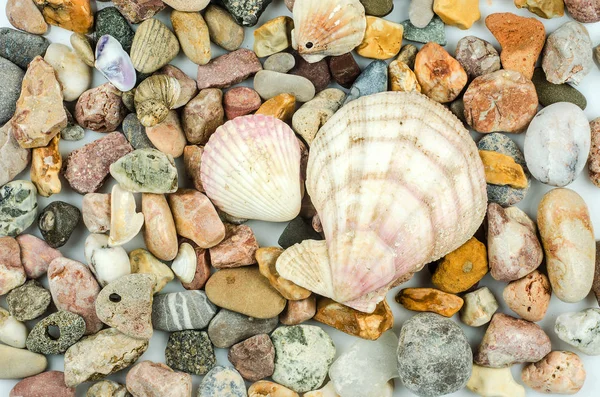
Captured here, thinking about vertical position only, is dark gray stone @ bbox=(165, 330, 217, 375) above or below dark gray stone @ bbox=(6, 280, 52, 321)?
below

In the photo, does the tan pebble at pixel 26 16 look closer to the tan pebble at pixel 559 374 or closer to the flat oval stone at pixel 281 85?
the flat oval stone at pixel 281 85

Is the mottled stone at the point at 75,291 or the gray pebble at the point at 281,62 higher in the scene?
the gray pebble at the point at 281,62

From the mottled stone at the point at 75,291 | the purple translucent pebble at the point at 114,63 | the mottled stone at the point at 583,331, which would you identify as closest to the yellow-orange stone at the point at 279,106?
the purple translucent pebble at the point at 114,63

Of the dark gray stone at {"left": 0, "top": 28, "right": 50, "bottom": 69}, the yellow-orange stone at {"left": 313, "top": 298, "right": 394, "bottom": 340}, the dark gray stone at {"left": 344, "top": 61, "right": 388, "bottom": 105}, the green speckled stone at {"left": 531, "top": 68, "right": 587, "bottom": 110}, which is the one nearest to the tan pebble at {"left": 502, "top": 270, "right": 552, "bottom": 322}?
the yellow-orange stone at {"left": 313, "top": 298, "right": 394, "bottom": 340}

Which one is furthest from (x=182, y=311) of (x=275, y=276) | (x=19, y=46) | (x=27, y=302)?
(x=19, y=46)

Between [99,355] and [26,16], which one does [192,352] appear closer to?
[99,355]

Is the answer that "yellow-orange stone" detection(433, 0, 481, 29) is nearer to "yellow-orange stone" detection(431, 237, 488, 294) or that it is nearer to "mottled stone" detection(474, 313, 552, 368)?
"yellow-orange stone" detection(431, 237, 488, 294)
